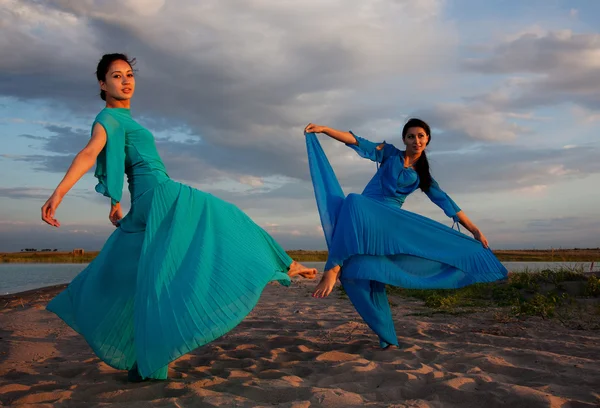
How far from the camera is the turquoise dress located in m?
3.42

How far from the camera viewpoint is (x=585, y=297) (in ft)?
27.0

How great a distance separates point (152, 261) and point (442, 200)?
3.45m

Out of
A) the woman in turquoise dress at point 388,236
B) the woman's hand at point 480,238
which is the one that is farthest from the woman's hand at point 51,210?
the woman's hand at point 480,238

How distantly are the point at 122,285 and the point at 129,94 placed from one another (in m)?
1.51

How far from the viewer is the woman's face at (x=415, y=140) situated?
18.2 feet

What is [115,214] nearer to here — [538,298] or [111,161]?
[111,161]

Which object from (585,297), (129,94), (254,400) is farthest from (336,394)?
(585,297)

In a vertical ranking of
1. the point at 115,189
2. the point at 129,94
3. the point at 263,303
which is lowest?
the point at 263,303

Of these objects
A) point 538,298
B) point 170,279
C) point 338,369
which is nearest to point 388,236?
point 338,369

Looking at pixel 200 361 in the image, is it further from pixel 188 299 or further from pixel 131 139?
pixel 131 139

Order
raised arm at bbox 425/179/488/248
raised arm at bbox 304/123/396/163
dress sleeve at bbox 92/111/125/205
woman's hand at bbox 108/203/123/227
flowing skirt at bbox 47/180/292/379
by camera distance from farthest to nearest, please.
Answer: raised arm at bbox 425/179/488/248
raised arm at bbox 304/123/396/163
woman's hand at bbox 108/203/123/227
dress sleeve at bbox 92/111/125/205
flowing skirt at bbox 47/180/292/379

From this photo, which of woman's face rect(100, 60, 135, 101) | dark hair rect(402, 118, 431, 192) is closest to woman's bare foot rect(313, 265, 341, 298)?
dark hair rect(402, 118, 431, 192)

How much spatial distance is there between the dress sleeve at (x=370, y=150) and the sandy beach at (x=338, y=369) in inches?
80.1

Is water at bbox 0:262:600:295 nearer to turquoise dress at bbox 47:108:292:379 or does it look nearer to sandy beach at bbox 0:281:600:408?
sandy beach at bbox 0:281:600:408
